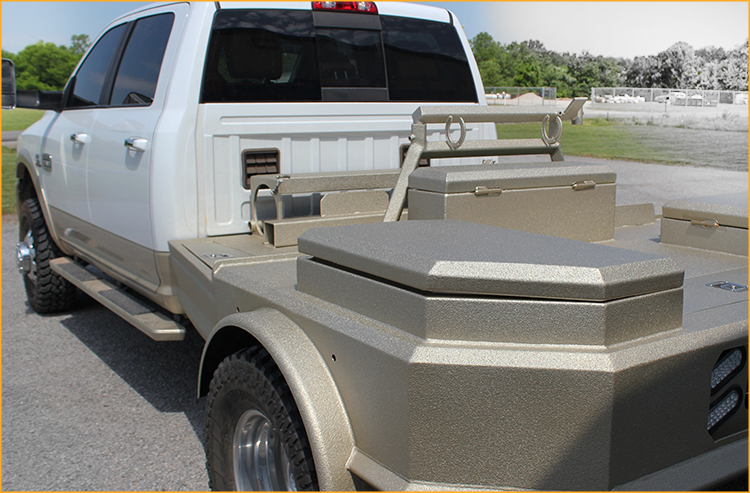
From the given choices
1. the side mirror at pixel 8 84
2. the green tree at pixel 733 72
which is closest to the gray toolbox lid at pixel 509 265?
the side mirror at pixel 8 84

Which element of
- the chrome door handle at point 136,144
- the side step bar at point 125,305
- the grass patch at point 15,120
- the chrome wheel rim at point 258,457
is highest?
the grass patch at point 15,120

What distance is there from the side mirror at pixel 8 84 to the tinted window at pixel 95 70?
0.37 m

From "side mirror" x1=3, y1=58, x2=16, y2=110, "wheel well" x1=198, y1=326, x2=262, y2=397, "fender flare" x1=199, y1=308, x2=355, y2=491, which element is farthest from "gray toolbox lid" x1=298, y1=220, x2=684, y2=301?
"side mirror" x1=3, y1=58, x2=16, y2=110

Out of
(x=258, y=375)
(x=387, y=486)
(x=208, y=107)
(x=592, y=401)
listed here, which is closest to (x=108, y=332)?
(x=208, y=107)

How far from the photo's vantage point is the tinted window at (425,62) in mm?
3955

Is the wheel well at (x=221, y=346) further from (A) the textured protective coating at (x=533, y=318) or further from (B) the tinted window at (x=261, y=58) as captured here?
(B) the tinted window at (x=261, y=58)

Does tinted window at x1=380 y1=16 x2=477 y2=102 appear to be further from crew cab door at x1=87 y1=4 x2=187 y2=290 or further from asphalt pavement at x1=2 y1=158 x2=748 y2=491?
crew cab door at x1=87 y1=4 x2=187 y2=290

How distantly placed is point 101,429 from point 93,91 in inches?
86.2

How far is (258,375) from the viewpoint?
211 centimetres

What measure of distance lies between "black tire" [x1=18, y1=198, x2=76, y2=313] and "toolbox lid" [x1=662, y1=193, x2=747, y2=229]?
14.2 feet

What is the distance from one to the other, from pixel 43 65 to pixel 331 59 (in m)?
73.2

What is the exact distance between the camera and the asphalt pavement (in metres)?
3.10

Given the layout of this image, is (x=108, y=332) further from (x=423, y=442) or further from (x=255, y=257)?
(x=423, y=442)

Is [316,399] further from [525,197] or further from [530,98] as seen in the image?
[530,98]
